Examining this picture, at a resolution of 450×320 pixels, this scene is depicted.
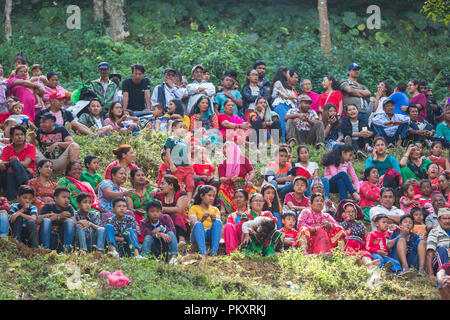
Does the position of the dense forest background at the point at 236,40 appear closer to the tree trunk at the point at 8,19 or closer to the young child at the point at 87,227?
the tree trunk at the point at 8,19

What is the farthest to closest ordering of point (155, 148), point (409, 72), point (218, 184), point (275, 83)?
point (409, 72) < point (275, 83) < point (155, 148) < point (218, 184)

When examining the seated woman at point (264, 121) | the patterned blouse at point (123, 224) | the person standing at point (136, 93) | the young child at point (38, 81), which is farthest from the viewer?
the person standing at point (136, 93)

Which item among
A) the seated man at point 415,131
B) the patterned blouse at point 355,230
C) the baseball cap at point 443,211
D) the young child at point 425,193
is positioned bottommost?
the patterned blouse at point 355,230

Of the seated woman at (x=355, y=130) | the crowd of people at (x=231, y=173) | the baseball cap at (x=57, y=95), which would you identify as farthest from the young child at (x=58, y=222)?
the seated woman at (x=355, y=130)

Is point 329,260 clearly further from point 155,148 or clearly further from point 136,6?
point 136,6

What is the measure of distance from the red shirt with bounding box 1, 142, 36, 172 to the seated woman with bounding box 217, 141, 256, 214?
279 centimetres

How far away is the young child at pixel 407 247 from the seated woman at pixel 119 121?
15.9 feet

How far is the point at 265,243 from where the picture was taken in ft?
32.0

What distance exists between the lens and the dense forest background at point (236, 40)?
16.0 metres

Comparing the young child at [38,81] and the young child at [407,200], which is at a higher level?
the young child at [38,81]

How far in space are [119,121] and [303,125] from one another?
3.33 meters

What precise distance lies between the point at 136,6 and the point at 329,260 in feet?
35.9

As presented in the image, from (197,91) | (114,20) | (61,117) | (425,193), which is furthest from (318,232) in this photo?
(114,20)
